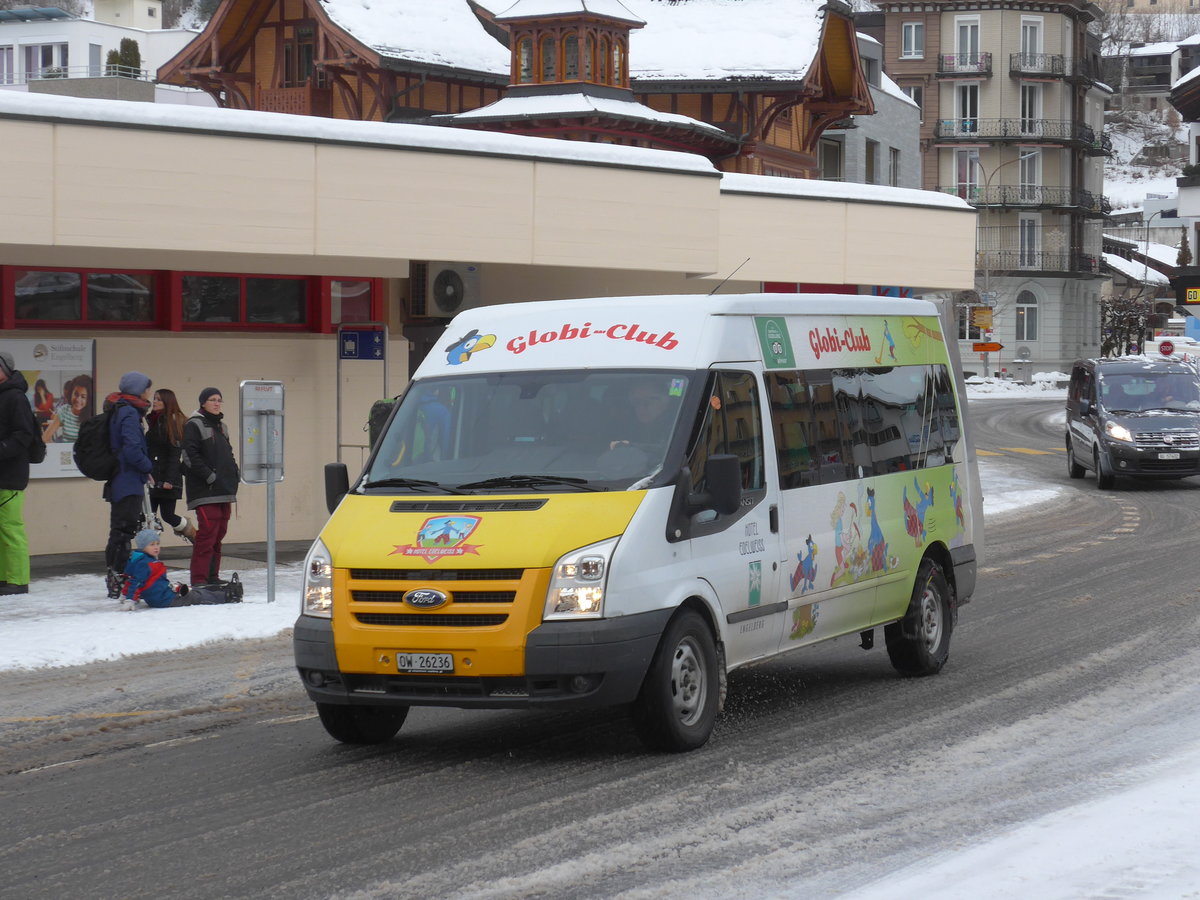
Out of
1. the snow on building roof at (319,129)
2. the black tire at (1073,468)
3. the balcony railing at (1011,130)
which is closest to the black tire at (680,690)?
the snow on building roof at (319,129)

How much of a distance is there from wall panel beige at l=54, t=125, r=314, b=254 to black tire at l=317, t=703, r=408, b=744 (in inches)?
371

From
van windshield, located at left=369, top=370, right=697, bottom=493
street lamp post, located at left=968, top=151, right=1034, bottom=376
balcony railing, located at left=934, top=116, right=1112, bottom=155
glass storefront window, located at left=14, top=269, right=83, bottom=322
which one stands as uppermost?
balcony railing, located at left=934, top=116, right=1112, bottom=155

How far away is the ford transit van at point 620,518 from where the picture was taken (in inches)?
321

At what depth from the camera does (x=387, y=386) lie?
21219 millimetres

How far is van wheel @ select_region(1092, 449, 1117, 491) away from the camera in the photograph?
28719mm

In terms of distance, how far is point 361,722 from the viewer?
896cm

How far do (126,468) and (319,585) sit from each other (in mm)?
6936

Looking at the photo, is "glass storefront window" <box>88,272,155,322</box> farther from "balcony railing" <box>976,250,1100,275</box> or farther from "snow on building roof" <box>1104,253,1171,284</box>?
"snow on building roof" <box>1104,253,1171,284</box>

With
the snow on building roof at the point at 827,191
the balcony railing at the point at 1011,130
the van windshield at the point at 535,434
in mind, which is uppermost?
the balcony railing at the point at 1011,130

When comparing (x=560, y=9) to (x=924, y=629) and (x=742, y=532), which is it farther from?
(x=742, y=532)

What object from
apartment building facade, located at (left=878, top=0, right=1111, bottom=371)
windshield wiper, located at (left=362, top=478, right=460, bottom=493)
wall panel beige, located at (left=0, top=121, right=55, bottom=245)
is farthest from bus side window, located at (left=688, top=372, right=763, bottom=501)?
apartment building facade, located at (left=878, top=0, right=1111, bottom=371)

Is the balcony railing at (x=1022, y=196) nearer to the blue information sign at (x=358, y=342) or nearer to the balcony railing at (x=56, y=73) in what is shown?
the balcony railing at (x=56, y=73)

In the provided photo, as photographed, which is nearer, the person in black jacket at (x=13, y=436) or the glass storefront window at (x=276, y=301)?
the person in black jacket at (x=13, y=436)

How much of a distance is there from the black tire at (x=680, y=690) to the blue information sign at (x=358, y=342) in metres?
12.7
